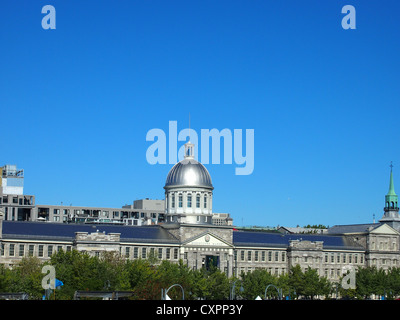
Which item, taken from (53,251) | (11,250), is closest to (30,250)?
(11,250)

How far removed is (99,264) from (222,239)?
30.8 m

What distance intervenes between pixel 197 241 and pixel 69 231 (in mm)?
20285

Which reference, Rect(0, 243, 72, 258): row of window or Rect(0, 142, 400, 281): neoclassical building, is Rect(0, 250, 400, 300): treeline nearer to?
Rect(0, 243, 72, 258): row of window

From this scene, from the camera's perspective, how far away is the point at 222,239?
4865 inches

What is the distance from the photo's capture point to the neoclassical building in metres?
113

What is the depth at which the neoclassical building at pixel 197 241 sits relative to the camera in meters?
113

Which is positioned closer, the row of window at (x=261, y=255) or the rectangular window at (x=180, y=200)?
the rectangular window at (x=180, y=200)

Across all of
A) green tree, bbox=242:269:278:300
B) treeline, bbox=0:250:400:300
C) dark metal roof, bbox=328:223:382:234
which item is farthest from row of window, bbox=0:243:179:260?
dark metal roof, bbox=328:223:382:234

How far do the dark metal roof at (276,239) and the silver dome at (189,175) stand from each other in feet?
36.4

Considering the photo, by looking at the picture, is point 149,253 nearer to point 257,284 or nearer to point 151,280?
point 257,284

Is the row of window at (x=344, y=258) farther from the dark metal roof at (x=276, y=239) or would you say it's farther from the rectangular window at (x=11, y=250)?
the rectangular window at (x=11, y=250)

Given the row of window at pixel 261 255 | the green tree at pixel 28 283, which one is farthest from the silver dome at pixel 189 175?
the green tree at pixel 28 283
